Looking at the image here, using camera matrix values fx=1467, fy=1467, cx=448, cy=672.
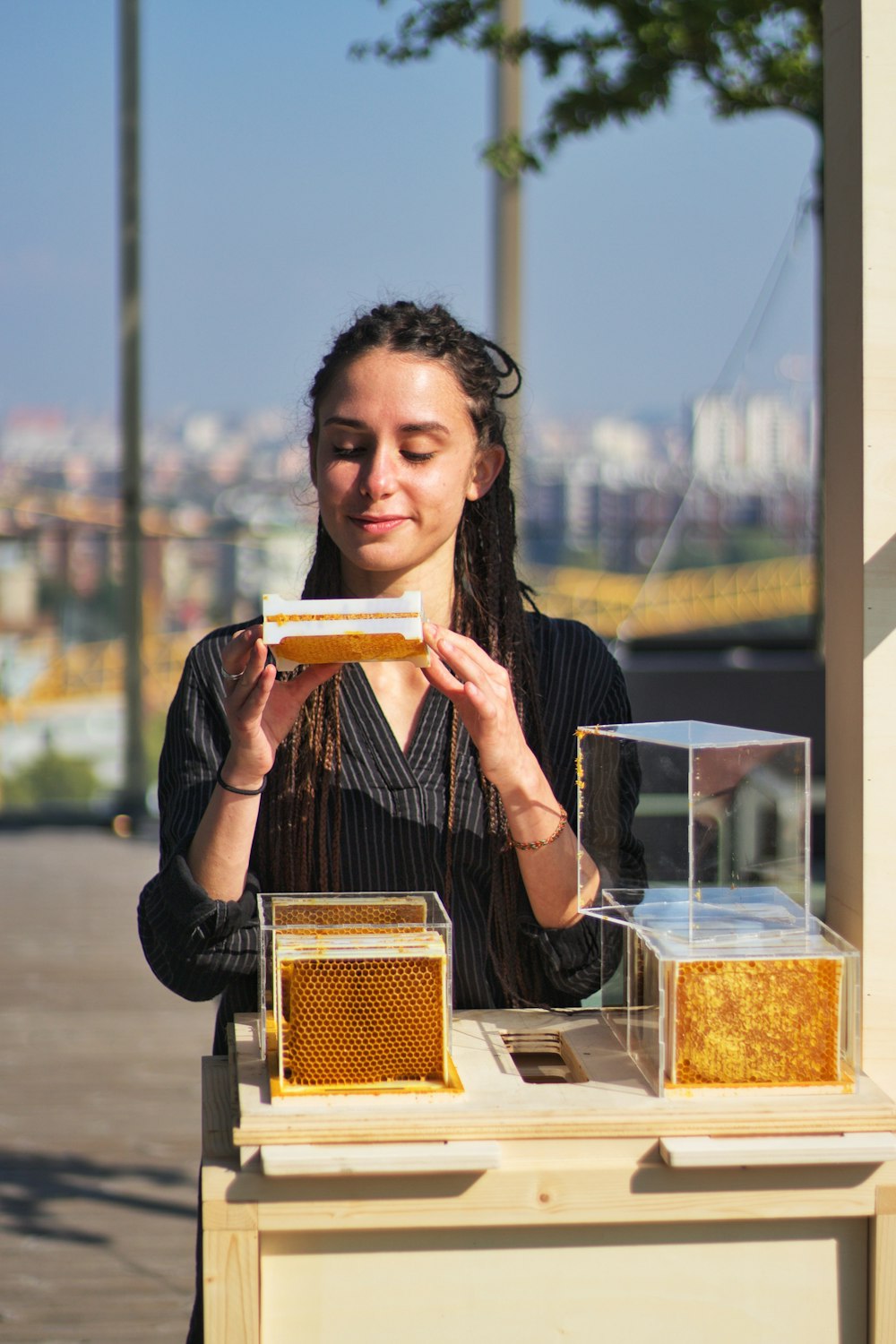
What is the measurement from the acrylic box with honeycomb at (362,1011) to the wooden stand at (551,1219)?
0.08 ft

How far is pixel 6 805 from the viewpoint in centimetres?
728

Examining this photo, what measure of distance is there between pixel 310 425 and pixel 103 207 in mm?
6895

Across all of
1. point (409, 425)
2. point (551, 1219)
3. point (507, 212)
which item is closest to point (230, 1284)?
point (551, 1219)

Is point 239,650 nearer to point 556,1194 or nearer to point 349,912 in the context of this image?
point 349,912

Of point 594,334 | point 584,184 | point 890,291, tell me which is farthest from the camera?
point 594,334

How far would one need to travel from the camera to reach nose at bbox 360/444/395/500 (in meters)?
1.45

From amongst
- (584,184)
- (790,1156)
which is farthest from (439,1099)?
(584,184)

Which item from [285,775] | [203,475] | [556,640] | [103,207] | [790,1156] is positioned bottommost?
[790,1156]

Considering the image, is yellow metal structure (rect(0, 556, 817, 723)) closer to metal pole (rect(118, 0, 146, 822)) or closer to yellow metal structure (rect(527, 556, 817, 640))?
yellow metal structure (rect(527, 556, 817, 640))

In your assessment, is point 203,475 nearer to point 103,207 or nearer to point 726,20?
point 103,207

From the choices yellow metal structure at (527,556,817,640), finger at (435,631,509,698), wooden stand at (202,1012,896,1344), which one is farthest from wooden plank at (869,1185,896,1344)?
yellow metal structure at (527,556,817,640)

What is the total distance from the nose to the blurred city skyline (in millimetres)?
4188

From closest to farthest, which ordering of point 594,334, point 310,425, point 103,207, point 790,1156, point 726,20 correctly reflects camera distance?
point 790,1156 < point 310,425 < point 726,20 < point 103,207 < point 594,334

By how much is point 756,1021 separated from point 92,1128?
296 cm
